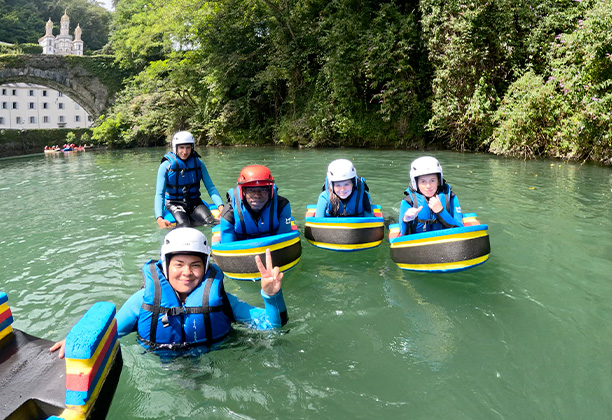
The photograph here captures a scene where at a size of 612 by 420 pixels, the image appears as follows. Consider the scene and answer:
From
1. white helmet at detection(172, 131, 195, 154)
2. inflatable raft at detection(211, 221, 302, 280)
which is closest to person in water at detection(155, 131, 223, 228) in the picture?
white helmet at detection(172, 131, 195, 154)

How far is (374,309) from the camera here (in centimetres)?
415

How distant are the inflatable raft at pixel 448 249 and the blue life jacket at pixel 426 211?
0.38 m

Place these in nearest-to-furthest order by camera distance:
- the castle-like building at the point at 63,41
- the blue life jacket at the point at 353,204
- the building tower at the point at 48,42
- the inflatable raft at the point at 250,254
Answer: the inflatable raft at the point at 250,254, the blue life jacket at the point at 353,204, the building tower at the point at 48,42, the castle-like building at the point at 63,41

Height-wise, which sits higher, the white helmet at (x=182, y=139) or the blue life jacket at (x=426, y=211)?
the white helmet at (x=182, y=139)

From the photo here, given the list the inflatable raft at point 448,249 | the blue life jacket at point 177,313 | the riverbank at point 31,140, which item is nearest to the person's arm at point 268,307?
the blue life jacket at point 177,313

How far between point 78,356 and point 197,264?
1075 millimetres

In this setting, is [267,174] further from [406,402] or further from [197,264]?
[406,402]

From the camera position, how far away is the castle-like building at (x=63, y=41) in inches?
2731

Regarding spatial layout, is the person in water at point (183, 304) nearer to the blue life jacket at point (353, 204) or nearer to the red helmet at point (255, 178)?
the red helmet at point (255, 178)

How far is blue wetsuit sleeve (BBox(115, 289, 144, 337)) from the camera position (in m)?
3.20

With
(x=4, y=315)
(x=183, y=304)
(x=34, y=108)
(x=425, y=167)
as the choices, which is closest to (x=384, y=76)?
(x=425, y=167)

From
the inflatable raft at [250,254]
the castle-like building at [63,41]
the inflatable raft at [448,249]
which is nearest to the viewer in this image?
the inflatable raft at [448,249]

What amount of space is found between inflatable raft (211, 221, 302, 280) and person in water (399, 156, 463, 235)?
1.40 m

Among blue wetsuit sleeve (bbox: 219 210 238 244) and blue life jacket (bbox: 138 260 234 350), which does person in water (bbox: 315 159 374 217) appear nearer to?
blue wetsuit sleeve (bbox: 219 210 238 244)
